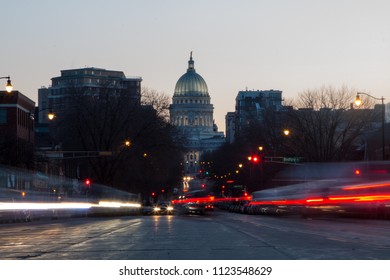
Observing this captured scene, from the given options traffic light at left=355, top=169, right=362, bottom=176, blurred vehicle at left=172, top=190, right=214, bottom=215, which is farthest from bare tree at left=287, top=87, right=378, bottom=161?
traffic light at left=355, top=169, right=362, bottom=176

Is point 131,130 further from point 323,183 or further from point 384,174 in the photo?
point 384,174

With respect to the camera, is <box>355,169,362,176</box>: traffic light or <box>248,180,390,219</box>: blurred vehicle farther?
<box>355,169,362,176</box>: traffic light

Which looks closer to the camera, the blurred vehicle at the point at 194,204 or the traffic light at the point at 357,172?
the traffic light at the point at 357,172

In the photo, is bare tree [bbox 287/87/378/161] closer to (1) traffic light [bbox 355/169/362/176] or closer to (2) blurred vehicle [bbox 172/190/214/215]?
(2) blurred vehicle [bbox 172/190/214/215]

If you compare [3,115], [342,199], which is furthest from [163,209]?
[342,199]

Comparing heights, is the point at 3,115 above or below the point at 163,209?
above

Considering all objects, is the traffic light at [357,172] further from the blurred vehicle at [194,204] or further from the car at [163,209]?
the car at [163,209]

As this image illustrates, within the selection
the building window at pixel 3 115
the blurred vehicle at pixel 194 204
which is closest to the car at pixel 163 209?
the blurred vehicle at pixel 194 204

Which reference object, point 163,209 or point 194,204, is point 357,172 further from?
point 163,209

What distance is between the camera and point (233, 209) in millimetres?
112125

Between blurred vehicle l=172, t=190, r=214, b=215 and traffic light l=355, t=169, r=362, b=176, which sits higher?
traffic light l=355, t=169, r=362, b=176
